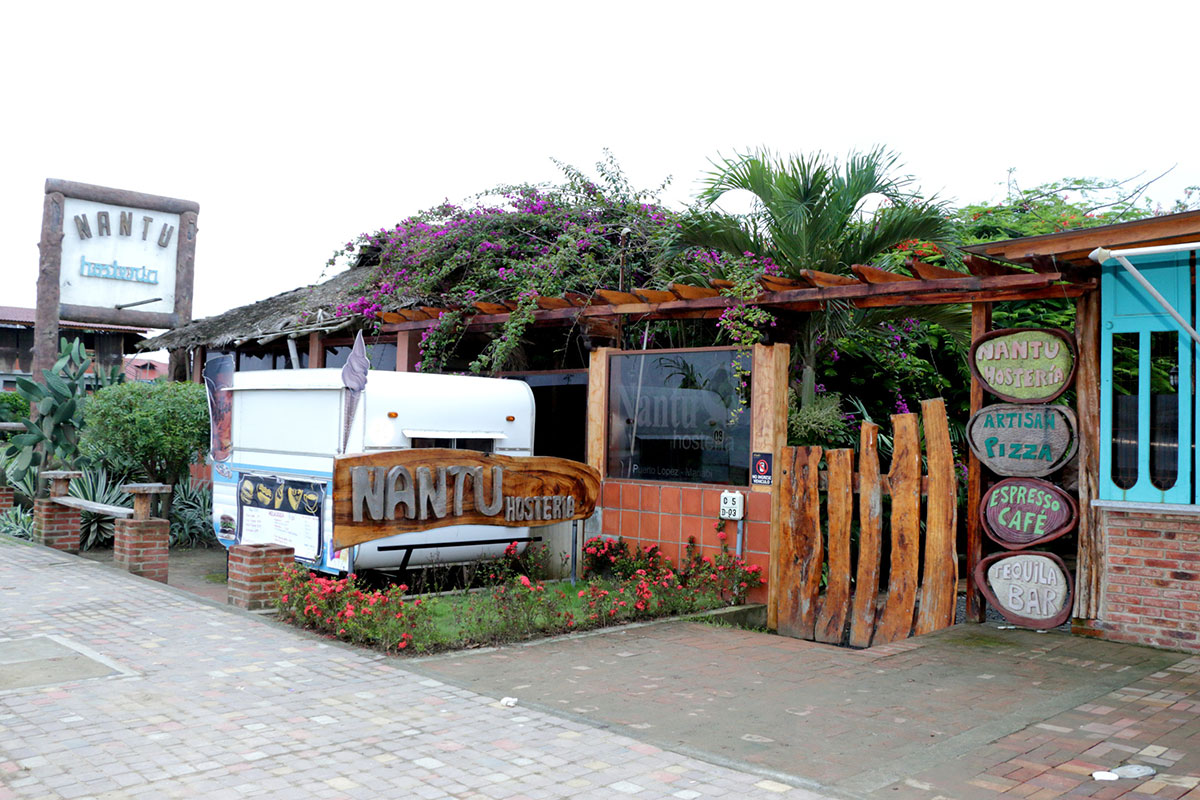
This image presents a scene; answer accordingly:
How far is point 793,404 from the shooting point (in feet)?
32.4

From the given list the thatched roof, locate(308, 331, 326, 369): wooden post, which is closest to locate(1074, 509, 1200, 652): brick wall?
the thatched roof

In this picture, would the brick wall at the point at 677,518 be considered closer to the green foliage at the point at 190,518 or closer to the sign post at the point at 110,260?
the green foliage at the point at 190,518

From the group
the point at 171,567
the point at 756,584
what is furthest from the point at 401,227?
the point at 756,584

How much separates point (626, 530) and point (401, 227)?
6.47 meters

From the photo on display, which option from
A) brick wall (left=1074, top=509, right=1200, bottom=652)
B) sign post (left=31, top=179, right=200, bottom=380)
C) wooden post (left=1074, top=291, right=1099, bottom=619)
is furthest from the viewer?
sign post (left=31, top=179, right=200, bottom=380)

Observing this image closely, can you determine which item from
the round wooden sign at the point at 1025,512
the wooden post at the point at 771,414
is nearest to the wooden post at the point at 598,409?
the wooden post at the point at 771,414

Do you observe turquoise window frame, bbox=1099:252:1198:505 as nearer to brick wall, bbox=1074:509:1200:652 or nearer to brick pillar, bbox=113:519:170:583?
brick wall, bbox=1074:509:1200:652

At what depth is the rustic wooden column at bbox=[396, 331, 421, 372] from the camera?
1237cm

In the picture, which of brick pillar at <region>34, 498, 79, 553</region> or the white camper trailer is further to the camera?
brick pillar at <region>34, 498, 79, 553</region>

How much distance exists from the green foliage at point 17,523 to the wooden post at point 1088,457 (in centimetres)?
1225

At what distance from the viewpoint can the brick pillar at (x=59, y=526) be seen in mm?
11875

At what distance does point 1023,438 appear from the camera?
7766 mm

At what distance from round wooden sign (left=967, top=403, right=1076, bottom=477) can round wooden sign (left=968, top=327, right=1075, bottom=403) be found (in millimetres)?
122

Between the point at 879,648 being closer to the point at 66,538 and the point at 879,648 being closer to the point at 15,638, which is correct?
the point at 15,638
